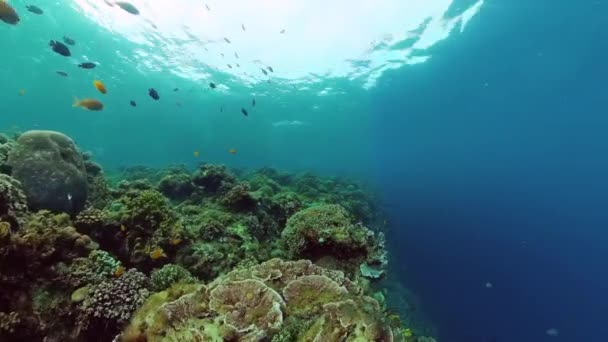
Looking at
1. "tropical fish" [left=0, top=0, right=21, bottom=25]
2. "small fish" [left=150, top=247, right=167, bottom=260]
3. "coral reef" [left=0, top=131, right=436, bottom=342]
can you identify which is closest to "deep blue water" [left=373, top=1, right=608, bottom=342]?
"coral reef" [left=0, top=131, right=436, bottom=342]

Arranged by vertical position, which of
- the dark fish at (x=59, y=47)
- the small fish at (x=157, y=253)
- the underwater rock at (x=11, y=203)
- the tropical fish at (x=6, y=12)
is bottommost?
the small fish at (x=157, y=253)

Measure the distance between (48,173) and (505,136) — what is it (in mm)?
59961

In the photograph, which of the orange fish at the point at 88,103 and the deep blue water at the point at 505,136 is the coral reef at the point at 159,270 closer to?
the orange fish at the point at 88,103

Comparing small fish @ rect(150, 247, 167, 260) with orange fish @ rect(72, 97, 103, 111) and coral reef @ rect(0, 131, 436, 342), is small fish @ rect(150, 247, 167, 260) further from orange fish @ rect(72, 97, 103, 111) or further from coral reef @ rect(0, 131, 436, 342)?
orange fish @ rect(72, 97, 103, 111)

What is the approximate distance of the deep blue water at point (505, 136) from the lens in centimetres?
2316

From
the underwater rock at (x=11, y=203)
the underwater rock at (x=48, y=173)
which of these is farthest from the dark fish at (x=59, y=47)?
the underwater rock at (x=11, y=203)

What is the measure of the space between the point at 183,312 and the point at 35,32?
40.8 m

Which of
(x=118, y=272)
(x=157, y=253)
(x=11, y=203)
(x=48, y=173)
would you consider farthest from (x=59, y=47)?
(x=118, y=272)

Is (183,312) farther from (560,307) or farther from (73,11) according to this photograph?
(560,307)

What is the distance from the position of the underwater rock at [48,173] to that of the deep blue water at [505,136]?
2258 cm

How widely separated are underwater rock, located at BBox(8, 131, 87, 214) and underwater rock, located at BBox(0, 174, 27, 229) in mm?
763

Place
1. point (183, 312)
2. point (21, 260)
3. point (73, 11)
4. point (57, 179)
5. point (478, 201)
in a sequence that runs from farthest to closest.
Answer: point (478, 201) → point (73, 11) → point (57, 179) → point (21, 260) → point (183, 312)

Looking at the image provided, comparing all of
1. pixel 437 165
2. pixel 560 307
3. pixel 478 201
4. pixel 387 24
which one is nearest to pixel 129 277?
pixel 387 24

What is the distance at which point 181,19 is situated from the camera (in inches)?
965
